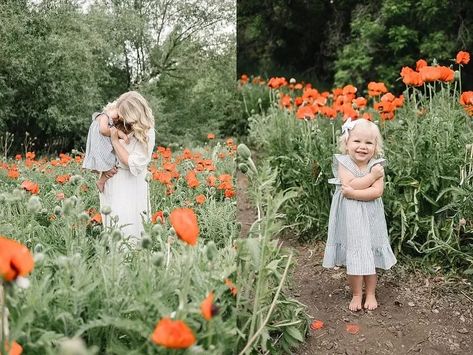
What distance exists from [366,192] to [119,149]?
105cm

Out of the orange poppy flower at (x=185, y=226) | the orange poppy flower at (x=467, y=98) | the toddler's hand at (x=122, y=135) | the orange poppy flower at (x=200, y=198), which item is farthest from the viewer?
the orange poppy flower at (x=467, y=98)

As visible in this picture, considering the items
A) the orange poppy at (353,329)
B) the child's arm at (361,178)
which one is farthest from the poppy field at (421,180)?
the orange poppy at (353,329)

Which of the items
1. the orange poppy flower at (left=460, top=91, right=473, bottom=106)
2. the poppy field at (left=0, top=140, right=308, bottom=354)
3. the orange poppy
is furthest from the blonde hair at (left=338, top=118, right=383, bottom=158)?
the orange poppy

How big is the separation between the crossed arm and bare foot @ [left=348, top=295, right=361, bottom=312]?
42 cm

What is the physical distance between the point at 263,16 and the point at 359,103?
5.55 feet

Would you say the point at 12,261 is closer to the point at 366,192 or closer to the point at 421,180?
the point at 366,192

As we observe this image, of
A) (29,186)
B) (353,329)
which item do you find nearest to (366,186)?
(353,329)

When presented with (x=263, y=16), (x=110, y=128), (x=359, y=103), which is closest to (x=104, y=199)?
(x=110, y=128)

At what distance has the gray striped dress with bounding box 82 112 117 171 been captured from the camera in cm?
234

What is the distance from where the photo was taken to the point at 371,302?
2.77 meters

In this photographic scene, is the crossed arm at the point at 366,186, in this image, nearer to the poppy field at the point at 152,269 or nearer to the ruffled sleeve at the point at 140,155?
the poppy field at the point at 152,269

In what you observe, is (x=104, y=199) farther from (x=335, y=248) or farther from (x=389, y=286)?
(x=389, y=286)

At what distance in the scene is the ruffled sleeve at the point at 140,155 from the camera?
91.7 inches

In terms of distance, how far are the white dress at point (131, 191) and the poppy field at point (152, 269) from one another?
2.0 inches
